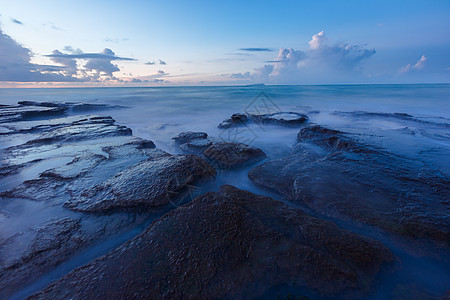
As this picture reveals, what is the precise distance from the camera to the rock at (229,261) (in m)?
1.61

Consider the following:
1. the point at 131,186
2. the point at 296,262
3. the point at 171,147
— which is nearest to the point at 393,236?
the point at 296,262

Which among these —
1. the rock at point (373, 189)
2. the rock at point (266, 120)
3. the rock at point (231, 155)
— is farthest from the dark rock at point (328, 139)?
the rock at point (266, 120)

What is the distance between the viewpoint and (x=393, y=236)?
219cm

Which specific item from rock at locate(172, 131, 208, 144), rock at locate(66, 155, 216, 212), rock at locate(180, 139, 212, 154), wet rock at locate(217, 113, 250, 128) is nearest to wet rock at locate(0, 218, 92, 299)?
rock at locate(66, 155, 216, 212)

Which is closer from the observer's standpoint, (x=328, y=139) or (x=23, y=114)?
(x=328, y=139)

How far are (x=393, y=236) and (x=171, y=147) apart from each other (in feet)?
18.2

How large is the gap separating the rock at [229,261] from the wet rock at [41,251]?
13.8 inches

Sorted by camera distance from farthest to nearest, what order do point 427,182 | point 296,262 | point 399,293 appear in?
point 427,182
point 296,262
point 399,293

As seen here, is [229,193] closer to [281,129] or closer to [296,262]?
[296,262]

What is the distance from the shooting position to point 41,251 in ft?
6.54

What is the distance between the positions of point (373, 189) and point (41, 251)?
4.43 m

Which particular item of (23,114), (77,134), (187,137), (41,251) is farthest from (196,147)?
(23,114)

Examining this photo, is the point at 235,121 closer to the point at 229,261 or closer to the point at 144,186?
the point at 144,186

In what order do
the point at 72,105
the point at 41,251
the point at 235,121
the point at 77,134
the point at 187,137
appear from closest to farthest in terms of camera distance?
the point at 41,251 → the point at 77,134 → the point at 187,137 → the point at 235,121 → the point at 72,105
